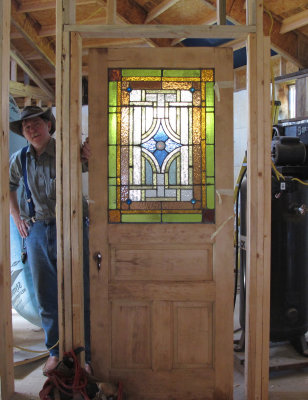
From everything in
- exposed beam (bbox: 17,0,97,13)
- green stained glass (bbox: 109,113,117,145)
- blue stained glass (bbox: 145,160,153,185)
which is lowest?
blue stained glass (bbox: 145,160,153,185)

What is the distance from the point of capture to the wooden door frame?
2.03 metres

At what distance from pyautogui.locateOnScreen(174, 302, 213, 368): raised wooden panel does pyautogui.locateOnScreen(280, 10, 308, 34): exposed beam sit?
3170 millimetres

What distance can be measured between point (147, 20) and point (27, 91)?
2130 mm

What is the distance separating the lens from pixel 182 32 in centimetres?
205

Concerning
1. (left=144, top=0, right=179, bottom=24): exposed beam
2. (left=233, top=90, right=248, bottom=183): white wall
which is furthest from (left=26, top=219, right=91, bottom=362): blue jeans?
(left=233, top=90, right=248, bottom=183): white wall

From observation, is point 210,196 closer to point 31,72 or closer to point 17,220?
point 17,220

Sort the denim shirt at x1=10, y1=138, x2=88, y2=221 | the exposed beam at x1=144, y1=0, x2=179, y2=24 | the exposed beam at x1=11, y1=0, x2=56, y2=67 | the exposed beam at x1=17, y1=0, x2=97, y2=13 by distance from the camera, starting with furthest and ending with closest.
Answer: the exposed beam at x1=11, y1=0, x2=56, y2=67
the exposed beam at x1=17, y1=0, x2=97, y2=13
the exposed beam at x1=144, y1=0, x2=179, y2=24
the denim shirt at x1=10, y1=138, x2=88, y2=221

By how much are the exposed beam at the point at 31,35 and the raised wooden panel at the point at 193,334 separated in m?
3.98

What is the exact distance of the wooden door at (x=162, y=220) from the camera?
212cm

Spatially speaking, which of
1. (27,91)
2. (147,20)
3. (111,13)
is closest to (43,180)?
(111,13)

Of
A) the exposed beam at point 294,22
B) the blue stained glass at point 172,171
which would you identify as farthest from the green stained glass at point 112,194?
the exposed beam at point 294,22

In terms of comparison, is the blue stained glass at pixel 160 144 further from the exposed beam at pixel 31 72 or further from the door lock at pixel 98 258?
the exposed beam at pixel 31 72

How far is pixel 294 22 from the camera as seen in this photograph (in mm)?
4000

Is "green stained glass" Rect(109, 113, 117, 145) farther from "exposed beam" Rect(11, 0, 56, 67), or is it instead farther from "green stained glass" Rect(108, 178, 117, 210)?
"exposed beam" Rect(11, 0, 56, 67)
